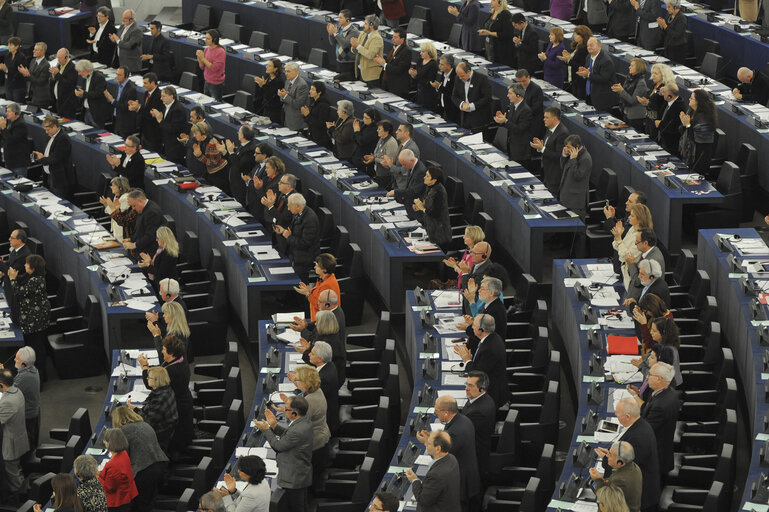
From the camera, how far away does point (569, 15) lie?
2369 centimetres

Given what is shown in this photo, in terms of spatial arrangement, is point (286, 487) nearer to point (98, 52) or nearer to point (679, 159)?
point (679, 159)

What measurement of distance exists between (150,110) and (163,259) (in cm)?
458

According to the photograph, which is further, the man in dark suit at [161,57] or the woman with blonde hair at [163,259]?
the man in dark suit at [161,57]

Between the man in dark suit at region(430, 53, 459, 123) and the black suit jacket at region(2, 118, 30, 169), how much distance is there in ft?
19.7

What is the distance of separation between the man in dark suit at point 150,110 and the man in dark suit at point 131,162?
1400 mm

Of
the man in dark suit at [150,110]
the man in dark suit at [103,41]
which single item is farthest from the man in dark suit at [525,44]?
the man in dark suit at [103,41]

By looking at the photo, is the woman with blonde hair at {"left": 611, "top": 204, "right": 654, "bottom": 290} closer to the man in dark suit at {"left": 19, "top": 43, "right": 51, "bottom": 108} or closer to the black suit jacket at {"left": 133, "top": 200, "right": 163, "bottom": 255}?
the black suit jacket at {"left": 133, "top": 200, "right": 163, "bottom": 255}

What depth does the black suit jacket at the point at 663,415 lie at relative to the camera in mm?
11406

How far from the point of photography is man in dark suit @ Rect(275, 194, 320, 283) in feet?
51.7

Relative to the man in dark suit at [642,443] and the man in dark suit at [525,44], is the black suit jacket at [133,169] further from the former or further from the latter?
the man in dark suit at [642,443]

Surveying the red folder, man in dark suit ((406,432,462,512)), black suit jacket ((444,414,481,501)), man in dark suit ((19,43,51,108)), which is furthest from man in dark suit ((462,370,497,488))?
man in dark suit ((19,43,51,108))

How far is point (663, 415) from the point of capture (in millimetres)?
11406

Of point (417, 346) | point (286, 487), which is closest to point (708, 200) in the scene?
point (417, 346)

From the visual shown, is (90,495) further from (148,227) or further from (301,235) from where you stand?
(148,227)
